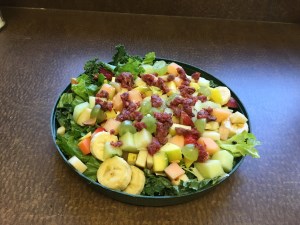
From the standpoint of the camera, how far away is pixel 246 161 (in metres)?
1.01

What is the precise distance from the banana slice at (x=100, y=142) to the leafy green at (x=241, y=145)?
0.29m

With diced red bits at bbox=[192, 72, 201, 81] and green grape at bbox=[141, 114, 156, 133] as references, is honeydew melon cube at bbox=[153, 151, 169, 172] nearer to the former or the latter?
green grape at bbox=[141, 114, 156, 133]

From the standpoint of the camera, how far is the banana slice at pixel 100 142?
858 millimetres

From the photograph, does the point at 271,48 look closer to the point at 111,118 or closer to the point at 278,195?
the point at 278,195

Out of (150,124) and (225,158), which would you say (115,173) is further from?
(225,158)

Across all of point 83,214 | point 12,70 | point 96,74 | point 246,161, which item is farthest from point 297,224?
point 12,70

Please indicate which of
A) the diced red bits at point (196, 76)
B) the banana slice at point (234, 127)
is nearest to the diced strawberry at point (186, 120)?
the banana slice at point (234, 127)

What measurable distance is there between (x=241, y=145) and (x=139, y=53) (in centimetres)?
68

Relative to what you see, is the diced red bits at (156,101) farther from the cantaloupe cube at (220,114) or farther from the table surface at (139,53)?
the table surface at (139,53)

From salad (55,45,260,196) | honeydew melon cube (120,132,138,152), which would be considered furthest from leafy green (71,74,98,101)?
honeydew melon cube (120,132,138,152)

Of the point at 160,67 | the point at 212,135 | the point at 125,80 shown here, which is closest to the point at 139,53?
the point at 160,67

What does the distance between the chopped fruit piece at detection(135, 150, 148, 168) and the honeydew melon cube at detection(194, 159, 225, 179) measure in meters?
0.13

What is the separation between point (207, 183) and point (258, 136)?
0.35 metres

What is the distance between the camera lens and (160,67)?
1.15m
